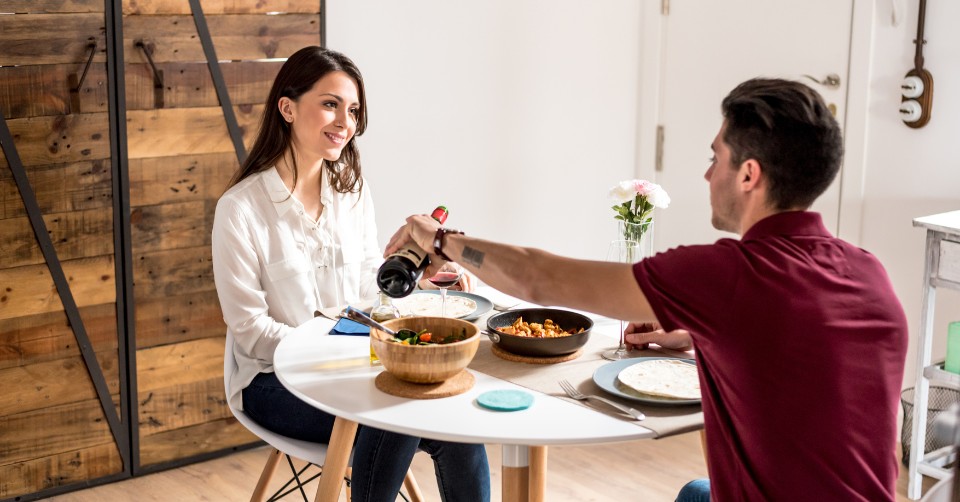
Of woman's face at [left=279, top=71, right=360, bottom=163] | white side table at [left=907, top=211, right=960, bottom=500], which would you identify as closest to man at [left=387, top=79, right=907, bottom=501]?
woman's face at [left=279, top=71, right=360, bottom=163]

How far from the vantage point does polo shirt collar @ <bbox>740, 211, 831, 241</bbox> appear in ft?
4.86

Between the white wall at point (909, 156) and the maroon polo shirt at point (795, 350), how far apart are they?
6.74 ft

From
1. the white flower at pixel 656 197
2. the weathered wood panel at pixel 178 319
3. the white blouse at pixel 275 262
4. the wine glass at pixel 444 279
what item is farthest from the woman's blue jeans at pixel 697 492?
the weathered wood panel at pixel 178 319

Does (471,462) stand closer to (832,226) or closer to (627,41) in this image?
(832,226)

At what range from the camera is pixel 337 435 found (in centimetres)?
191

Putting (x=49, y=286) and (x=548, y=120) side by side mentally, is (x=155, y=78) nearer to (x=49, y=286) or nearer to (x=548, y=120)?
(x=49, y=286)

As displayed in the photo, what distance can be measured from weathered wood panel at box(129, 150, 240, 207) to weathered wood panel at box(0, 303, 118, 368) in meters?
0.34

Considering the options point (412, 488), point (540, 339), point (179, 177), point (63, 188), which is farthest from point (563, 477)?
point (63, 188)

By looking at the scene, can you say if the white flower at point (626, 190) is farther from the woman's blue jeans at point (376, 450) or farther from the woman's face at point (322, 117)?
the woman's face at point (322, 117)

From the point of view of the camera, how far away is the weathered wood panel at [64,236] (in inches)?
110

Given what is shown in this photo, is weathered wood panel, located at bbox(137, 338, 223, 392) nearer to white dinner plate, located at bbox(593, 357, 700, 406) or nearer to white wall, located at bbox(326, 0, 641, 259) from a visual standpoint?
white wall, located at bbox(326, 0, 641, 259)

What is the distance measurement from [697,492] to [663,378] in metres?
0.21

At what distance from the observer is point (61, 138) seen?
2824 mm

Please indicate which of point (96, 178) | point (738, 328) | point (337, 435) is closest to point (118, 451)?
point (96, 178)
